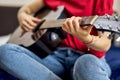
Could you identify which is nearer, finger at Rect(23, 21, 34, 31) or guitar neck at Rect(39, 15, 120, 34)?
guitar neck at Rect(39, 15, 120, 34)

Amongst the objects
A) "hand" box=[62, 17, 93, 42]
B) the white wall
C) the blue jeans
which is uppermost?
"hand" box=[62, 17, 93, 42]

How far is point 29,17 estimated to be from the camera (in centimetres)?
128

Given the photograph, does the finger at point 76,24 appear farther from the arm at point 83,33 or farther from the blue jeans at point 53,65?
the blue jeans at point 53,65

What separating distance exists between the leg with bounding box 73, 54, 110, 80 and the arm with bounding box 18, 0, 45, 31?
38 cm

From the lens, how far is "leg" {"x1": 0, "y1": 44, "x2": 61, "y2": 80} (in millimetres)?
1013

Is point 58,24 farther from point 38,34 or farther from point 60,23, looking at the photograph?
point 38,34

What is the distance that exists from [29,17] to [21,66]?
33 centimetres

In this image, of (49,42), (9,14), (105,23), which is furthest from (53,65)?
(9,14)

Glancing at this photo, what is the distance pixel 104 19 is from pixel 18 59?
1.18 ft

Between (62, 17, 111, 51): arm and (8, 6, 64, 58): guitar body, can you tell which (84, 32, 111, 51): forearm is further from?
(8, 6, 64, 58): guitar body

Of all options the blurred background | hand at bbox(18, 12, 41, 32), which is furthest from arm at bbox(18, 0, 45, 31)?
the blurred background

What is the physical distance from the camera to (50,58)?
3.63 ft

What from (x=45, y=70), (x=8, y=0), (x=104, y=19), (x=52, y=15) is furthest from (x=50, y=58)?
(x=8, y=0)

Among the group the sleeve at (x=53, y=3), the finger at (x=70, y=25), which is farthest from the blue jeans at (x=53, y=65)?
the sleeve at (x=53, y=3)
